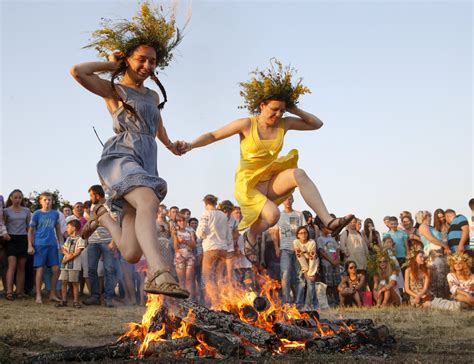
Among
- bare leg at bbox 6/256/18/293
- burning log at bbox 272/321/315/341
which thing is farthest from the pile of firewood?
bare leg at bbox 6/256/18/293

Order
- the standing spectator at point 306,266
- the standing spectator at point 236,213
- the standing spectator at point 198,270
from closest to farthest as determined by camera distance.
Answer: the standing spectator at point 306,266 → the standing spectator at point 236,213 → the standing spectator at point 198,270

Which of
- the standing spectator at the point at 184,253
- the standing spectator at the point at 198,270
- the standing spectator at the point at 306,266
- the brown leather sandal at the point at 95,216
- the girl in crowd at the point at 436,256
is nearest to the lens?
the brown leather sandal at the point at 95,216

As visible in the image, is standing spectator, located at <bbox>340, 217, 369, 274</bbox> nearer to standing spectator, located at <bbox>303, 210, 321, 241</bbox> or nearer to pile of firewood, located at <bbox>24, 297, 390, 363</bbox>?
standing spectator, located at <bbox>303, 210, 321, 241</bbox>

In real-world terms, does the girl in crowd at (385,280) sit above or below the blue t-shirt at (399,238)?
below

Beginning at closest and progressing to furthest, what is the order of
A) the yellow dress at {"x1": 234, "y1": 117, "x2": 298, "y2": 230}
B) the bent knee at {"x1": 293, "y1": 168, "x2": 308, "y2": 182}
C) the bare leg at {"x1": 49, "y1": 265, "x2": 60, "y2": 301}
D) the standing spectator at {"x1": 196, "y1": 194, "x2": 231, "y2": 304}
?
the bent knee at {"x1": 293, "y1": 168, "x2": 308, "y2": 182} < the yellow dress at {"x1": 234, "y1": 117, "x2": 298, "y2": 230} < the standing spectator at {"x1": 196, "y1": 194, "x2": 231, "y2": 304} < the bare leg at {"x1": 49, "y1": 265, "x2": 60, "y2": 301}

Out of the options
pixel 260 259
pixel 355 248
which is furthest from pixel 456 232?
pixel 260 259

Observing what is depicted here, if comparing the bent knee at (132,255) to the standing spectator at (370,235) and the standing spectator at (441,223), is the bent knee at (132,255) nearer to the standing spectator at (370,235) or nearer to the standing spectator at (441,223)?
A: the standing spectator at (370,235)

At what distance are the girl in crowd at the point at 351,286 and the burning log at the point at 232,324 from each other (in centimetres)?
567

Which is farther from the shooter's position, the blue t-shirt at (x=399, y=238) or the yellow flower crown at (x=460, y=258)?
the blue t-shirt at (x=399, y=238)

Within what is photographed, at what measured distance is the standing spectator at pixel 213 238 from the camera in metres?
11.1

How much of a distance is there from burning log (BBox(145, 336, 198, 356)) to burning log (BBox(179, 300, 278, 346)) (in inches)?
20.2

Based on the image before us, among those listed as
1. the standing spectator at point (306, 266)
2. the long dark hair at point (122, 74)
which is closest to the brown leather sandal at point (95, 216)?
the long dark hair at point (122, 74)

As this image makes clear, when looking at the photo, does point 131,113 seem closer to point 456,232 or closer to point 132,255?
point 132,255

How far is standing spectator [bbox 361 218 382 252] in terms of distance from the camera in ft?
41.5
